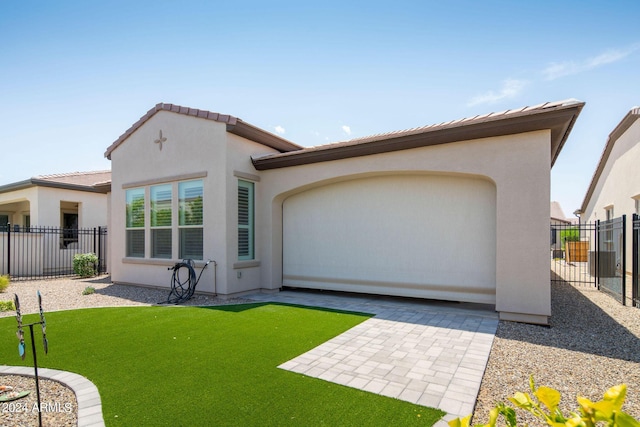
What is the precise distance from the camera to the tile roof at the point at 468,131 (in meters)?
6.17

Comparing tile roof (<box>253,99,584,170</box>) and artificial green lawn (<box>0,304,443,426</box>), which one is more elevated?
tile roof (<box>253,99,584,170</box>)

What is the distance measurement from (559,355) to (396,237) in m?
4.21

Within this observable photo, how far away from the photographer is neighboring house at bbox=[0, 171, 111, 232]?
1586 cm

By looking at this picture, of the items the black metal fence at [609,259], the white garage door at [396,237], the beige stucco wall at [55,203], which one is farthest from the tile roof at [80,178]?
the black metal fence at [609,259]

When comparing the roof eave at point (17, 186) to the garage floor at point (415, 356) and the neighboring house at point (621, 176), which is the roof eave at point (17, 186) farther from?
the neighboring house at point (621, 176)

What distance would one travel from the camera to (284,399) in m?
3.65

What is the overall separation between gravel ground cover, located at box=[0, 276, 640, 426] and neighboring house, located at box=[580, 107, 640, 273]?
5572 mm

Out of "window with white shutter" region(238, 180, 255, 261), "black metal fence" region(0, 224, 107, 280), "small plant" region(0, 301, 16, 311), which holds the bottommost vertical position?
"small plant" region(0, 301, 16, 311)

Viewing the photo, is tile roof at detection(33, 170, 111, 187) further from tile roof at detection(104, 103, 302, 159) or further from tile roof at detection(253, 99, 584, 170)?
tile roof at detection(253, 99, 584, 170)

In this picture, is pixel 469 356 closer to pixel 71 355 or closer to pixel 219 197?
pixel 71 355

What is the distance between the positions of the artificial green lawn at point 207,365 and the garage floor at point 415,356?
0.26m

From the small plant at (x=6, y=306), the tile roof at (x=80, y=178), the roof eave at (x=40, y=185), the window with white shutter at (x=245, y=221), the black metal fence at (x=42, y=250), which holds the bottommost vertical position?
the small plant at (x=6, y=306)

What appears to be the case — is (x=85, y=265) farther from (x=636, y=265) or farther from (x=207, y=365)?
(x=636, y=265)

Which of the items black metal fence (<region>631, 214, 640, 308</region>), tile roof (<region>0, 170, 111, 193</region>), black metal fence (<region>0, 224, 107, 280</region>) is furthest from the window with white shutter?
black metal fence (<region>631, 214, 640, 308</region>)
